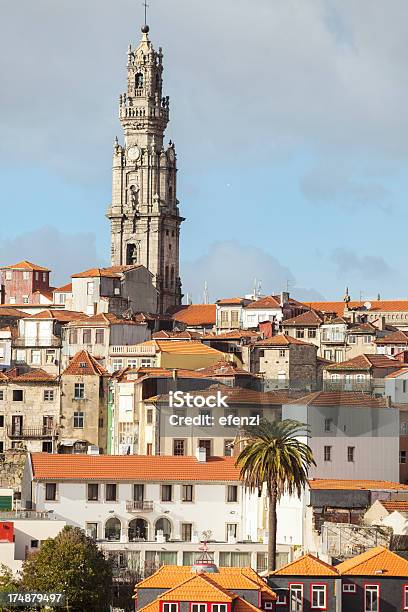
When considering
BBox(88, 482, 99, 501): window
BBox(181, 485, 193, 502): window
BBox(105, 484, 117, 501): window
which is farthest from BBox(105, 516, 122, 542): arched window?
BBox(181, 485, 193, 502): window

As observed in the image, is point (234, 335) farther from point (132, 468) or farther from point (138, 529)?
point (138, 529)

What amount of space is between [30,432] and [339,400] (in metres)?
33.9

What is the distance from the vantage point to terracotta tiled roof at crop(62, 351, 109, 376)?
162375 mm

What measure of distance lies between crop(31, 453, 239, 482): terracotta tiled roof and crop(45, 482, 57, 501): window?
1.39 ft

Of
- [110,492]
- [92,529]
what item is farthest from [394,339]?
[92,529]

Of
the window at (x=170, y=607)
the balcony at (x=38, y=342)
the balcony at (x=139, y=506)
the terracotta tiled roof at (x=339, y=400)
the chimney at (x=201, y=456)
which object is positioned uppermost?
the balcony at (x=38, y=342)

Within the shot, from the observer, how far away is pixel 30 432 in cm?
16362

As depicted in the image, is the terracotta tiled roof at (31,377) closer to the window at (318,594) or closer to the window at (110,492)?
the window at (110,492)

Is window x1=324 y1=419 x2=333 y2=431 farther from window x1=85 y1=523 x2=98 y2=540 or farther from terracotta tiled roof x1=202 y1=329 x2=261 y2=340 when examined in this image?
terracotta tiled roof x1=202 y1=329 x2=261 y2=340

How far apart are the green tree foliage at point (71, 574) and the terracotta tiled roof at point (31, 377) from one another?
59.0 meters

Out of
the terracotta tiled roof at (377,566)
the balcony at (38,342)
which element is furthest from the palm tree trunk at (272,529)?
the balcony at (38,342)

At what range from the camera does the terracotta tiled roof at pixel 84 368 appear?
16238 centimetres

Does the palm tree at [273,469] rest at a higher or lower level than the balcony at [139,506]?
higher

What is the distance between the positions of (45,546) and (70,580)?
10.6ft
